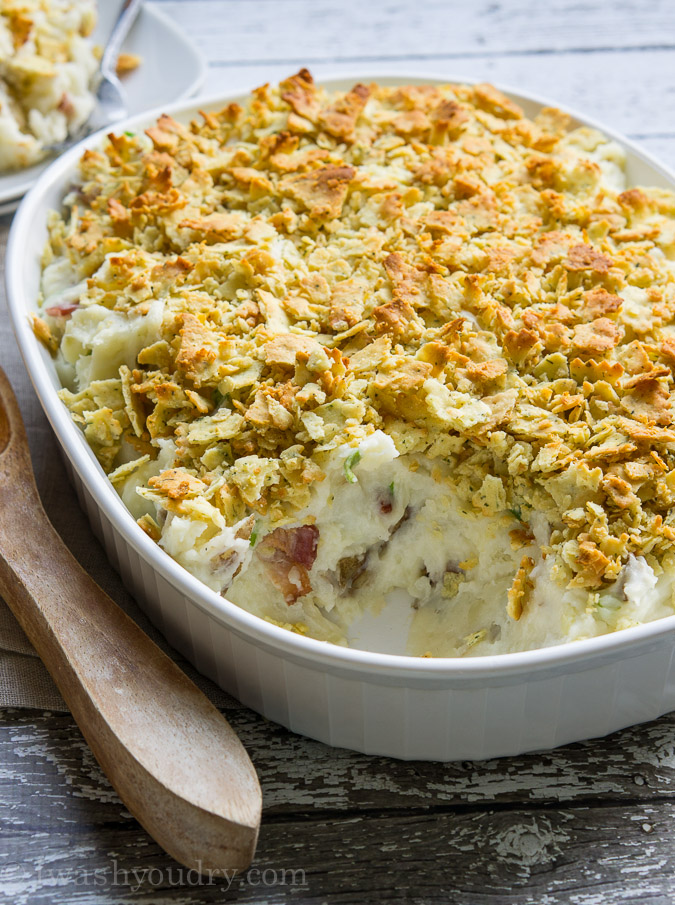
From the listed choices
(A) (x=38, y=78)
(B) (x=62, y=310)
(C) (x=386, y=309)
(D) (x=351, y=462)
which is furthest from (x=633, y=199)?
(A) (x=38, y=78)

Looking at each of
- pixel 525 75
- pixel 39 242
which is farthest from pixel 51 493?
pixel 525 75

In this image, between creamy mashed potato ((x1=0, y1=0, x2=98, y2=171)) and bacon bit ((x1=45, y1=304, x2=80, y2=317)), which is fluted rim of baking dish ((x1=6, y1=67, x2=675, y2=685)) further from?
creamy mashed potato ((x1=0, y1=0, x2=98, y2=171))

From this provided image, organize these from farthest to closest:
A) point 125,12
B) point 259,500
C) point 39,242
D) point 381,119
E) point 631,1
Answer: point 631,1
point 125,12
point 381,119
point 39,242
point 259,500

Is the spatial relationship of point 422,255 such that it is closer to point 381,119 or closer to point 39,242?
point 381,119

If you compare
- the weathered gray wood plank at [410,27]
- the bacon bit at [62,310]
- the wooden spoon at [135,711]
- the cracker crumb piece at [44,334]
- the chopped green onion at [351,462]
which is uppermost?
the weathered gray wood plank at [410,27]

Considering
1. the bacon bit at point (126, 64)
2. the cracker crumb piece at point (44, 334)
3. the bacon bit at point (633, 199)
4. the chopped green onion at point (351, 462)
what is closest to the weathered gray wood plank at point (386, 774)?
the chopped green onion at point (351, 462)

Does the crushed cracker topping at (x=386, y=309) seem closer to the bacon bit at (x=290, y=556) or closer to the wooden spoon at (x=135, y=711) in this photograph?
the bacon bit at (x=290, y=556)
